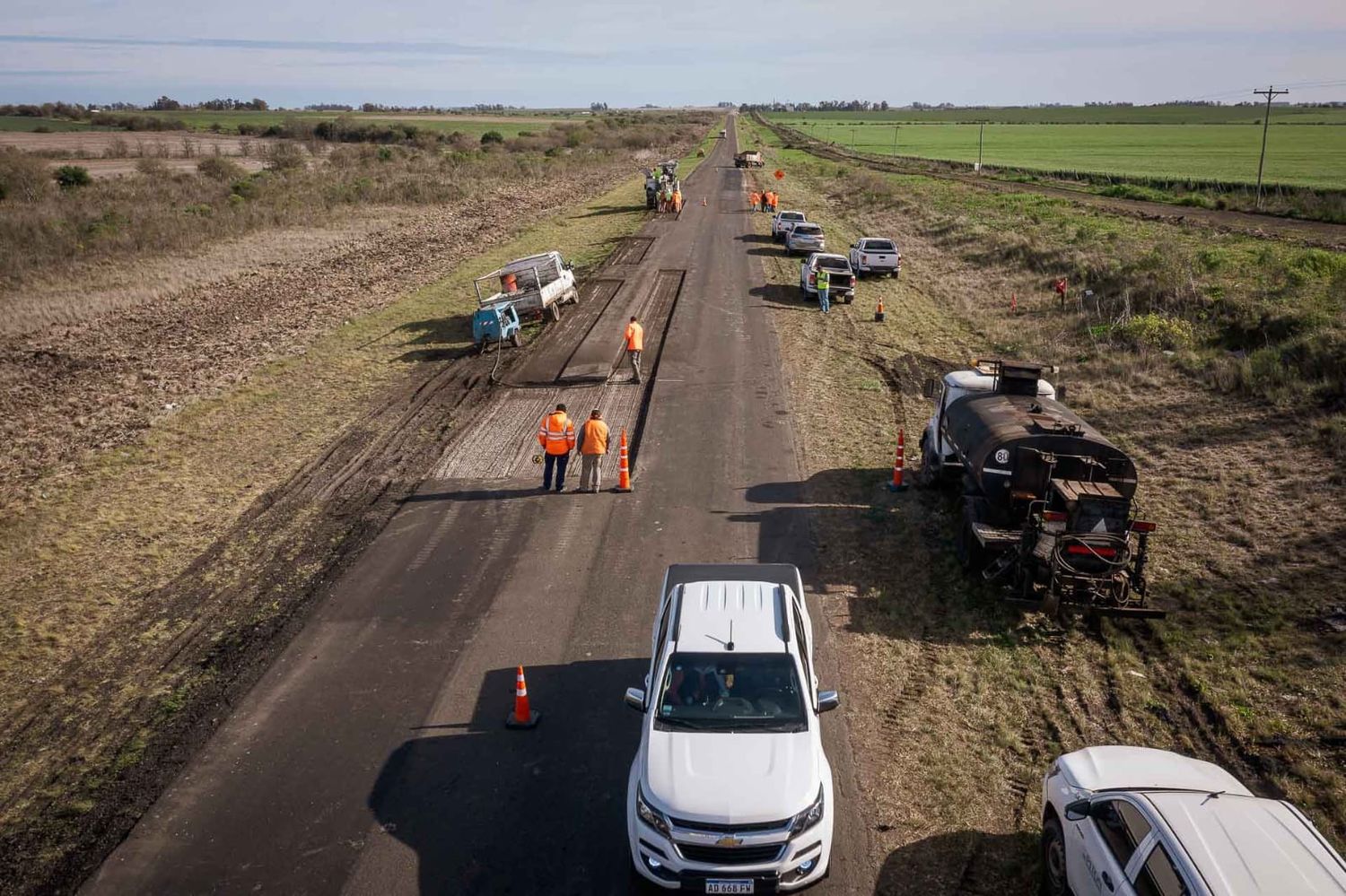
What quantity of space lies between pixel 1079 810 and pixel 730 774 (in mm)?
2872

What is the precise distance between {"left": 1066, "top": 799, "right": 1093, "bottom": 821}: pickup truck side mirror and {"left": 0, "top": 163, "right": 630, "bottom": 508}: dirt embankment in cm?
1796

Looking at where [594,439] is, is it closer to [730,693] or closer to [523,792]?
[523,792]

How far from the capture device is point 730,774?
8.02 meters

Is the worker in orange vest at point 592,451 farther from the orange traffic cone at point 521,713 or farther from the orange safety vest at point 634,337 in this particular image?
the orange traffic cone at point 521,713

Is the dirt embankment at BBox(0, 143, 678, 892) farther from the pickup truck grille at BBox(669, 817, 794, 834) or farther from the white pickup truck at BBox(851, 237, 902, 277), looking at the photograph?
the white pickup truck at BBox(851, 237, 902, 277)

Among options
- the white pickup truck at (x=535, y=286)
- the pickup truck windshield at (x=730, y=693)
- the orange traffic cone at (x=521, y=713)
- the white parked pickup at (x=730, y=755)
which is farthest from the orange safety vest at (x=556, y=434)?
the white pickup truck at (x=535, y=286)

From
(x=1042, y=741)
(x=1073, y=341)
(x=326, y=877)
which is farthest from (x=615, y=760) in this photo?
(x=1073, y=341)

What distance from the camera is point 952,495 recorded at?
1688 cm

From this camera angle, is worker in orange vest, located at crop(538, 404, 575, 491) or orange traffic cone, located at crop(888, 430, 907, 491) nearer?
worker in orange vest, located at crop(538, 404, 575, 491)

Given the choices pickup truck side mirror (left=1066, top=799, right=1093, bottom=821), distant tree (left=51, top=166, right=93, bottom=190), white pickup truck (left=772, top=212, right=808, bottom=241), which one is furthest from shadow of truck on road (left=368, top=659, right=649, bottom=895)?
distant tree (left=51, top=166, right=93, bottom=190)

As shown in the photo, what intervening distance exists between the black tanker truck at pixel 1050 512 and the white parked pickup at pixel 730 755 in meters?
4.17

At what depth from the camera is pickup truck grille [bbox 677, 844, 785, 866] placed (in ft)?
25.1

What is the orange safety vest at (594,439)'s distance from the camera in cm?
1642

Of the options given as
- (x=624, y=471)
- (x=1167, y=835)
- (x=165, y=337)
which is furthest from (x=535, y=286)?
(x=1167, y=835)
